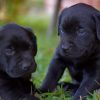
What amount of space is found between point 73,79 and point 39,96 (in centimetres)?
63

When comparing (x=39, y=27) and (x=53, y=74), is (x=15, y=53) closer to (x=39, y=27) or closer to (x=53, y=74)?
(x=53, y=74)

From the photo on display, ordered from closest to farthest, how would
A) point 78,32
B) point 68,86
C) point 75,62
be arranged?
point 78,32, point 75,62, point 68,86

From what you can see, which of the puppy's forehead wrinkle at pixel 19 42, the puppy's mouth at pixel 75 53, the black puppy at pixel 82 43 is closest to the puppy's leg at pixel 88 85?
the black puppy at pixel 82 43

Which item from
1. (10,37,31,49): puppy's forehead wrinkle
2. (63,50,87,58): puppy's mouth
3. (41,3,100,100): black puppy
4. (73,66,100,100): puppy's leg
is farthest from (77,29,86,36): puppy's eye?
(10,37,31,49): puppy's forehead wrinkle

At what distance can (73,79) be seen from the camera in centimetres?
566

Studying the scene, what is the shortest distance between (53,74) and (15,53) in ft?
2.45

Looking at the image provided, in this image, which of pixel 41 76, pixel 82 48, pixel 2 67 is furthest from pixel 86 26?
pixel 41 76

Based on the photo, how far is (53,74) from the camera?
5469 millimetres

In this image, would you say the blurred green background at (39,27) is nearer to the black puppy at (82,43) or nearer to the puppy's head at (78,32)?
the black puppy at (82,43)

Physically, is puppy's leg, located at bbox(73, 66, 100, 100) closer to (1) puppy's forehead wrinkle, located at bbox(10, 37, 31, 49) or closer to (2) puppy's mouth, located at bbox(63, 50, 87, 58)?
(2) puppy's mouth, located at bbox(63, 50, 87, 58)

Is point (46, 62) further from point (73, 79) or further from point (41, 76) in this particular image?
point (73, 79)

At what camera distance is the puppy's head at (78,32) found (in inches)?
196

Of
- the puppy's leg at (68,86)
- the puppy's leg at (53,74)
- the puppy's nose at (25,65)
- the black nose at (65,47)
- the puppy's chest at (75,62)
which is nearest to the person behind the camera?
the puppy's nose at (25,65)

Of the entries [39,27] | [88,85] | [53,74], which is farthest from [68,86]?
[39,27]
